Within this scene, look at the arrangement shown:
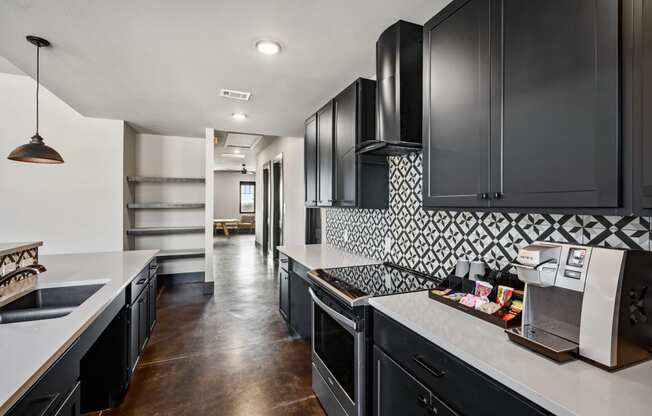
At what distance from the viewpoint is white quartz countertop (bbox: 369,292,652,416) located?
79 cm

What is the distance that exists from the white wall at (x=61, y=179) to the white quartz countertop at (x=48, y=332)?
2.02m

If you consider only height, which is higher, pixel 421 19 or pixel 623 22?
pixel 421 19

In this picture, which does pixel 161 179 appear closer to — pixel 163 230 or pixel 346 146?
pixel 163 230

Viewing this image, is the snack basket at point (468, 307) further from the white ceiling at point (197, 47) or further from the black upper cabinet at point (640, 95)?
the white ceiling at point (197, 47)

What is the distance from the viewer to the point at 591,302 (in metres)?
0.95

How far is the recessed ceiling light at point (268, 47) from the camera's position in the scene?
219 centimetres

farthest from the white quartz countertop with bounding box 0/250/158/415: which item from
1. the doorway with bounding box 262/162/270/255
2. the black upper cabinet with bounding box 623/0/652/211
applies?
the doorway with bounding box 262/162/270/255

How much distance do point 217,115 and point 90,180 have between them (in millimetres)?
2025

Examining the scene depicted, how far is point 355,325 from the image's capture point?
1.67m

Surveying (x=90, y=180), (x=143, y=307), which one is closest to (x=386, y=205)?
(x=143, y=307)

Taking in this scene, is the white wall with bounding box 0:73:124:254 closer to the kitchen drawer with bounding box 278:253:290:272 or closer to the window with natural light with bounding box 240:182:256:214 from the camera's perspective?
the kitchen drawer with bounding box 278:253:290:272

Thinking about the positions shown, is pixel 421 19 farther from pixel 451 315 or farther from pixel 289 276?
pixel 289 276

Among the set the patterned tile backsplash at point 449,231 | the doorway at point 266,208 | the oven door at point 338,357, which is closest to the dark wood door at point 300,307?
the oven door at point 338,357

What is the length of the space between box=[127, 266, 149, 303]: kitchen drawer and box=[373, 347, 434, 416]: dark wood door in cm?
188
